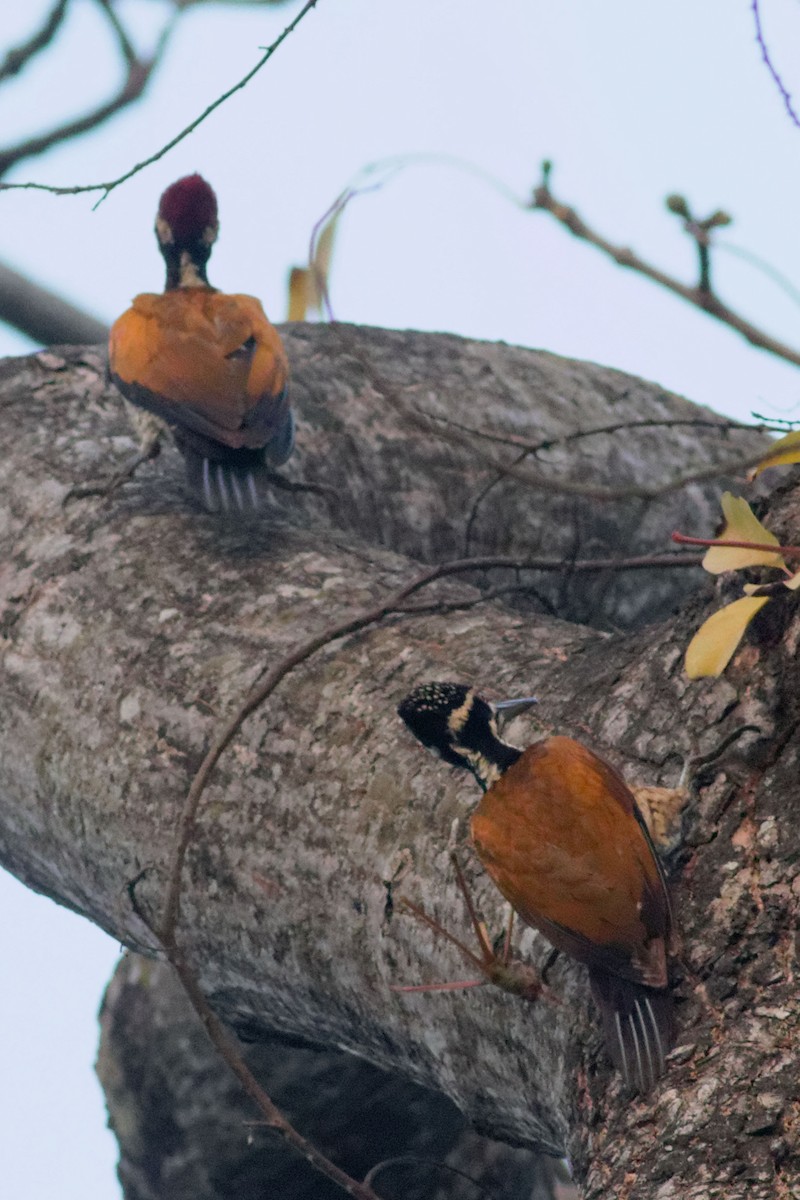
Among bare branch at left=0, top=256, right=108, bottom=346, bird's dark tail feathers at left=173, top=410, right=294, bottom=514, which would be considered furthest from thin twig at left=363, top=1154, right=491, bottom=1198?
bare branch at left=0, top=256, right=108, bottom=346

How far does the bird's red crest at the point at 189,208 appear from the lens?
3.39 metres

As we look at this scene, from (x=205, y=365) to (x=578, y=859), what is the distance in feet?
5.07

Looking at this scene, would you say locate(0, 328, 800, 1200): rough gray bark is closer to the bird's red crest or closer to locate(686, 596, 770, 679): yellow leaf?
locate(686, 596, 770, 679): yellow leaf

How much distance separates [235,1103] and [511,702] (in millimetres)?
1566

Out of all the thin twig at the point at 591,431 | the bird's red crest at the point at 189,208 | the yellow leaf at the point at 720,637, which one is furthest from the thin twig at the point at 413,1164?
the bird's red crest at the point at 189,208

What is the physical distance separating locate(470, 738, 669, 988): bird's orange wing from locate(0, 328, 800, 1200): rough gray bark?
0.21 ft

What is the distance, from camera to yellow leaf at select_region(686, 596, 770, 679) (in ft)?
5.67

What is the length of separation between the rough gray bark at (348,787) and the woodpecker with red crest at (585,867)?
0.17 ft

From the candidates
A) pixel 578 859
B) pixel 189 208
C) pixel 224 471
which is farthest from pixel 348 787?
pixel 189 208

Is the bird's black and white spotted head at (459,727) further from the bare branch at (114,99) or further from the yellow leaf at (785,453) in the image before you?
the bare branch at (114,99)

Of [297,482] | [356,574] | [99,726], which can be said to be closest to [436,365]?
[297,482]

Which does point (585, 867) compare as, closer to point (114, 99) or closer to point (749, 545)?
point (749, 545)

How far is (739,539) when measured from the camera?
178 cm

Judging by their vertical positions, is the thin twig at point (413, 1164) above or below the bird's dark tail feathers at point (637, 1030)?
below
